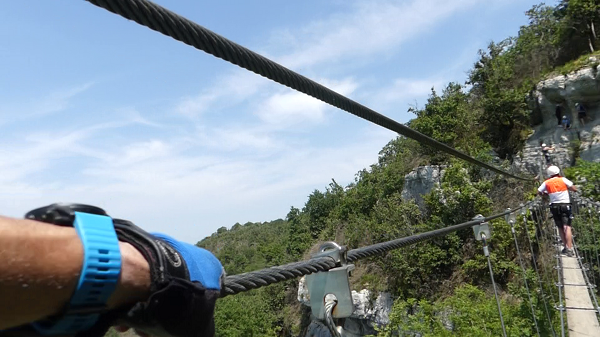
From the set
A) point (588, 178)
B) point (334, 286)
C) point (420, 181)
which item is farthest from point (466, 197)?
point (334, 286)

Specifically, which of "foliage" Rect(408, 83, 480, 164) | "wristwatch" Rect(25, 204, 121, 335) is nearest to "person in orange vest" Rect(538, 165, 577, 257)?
"wristwatch" Rect(25, 204, 121, 335)

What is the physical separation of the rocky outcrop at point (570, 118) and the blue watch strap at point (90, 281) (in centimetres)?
1351

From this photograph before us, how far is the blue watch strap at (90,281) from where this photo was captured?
0.51 metres

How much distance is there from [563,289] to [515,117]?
9972mm

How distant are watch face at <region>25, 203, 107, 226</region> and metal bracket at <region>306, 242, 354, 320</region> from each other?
751mm

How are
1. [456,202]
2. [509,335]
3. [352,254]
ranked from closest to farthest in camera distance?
[352,254] → [509,335] → [456,202]

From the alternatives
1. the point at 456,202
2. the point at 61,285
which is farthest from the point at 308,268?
the point at 456,202

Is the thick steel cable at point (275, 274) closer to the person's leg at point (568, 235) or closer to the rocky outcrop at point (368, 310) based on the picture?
the person's leg at point (568, 235)

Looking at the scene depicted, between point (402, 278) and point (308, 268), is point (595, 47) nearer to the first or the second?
point (402, 278)

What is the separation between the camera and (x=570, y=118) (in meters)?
13.5

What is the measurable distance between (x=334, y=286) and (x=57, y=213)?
Result: 0.80m

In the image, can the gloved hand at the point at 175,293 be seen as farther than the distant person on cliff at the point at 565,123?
No

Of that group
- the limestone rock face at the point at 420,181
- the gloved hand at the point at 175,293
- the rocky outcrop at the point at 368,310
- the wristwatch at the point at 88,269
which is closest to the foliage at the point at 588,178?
the limestone rock face at the point at 420,181

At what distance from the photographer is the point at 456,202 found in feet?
40.3
